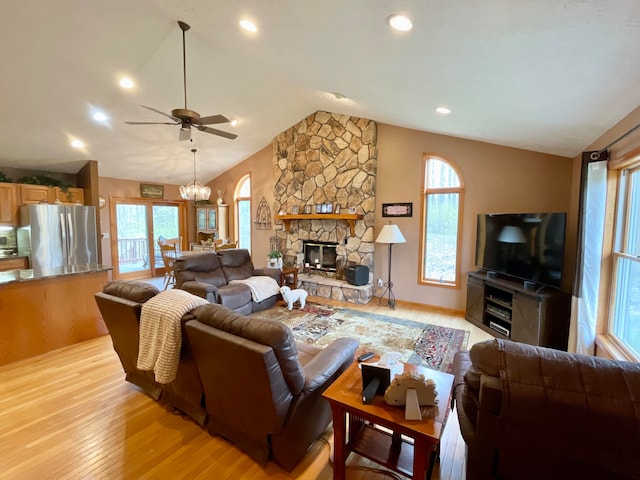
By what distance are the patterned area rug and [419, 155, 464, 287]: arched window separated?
3.63 feet

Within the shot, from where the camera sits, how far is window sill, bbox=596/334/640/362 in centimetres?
230

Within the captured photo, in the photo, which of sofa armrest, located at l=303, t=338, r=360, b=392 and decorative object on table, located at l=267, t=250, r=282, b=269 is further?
decorative object on table, located at l=267, t=250, r=282, b=269

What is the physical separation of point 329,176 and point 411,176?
159cm

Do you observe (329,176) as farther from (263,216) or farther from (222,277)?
(222,277)

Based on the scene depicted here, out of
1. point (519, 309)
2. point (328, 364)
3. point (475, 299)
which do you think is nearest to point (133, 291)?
point (328, 364)

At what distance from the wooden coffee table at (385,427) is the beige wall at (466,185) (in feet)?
10.4

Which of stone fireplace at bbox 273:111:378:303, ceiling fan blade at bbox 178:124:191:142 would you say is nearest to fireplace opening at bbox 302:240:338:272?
stone fireplace at bbox 273:111:378:303

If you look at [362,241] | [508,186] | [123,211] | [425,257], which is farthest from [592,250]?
[123,211]

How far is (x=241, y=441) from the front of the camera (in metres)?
1.91

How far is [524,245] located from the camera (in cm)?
360

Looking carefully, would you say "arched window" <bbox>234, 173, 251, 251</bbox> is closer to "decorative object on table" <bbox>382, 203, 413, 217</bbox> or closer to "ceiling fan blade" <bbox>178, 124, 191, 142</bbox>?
"decorative object on table" <bbox>382, 203, 413, 217</bbox>

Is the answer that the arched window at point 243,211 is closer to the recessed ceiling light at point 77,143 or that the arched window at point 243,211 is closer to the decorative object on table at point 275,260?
the decorative object on table at point 275,260

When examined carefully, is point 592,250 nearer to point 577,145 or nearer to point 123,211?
point 577,145

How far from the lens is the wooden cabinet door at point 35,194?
5.14 metres
